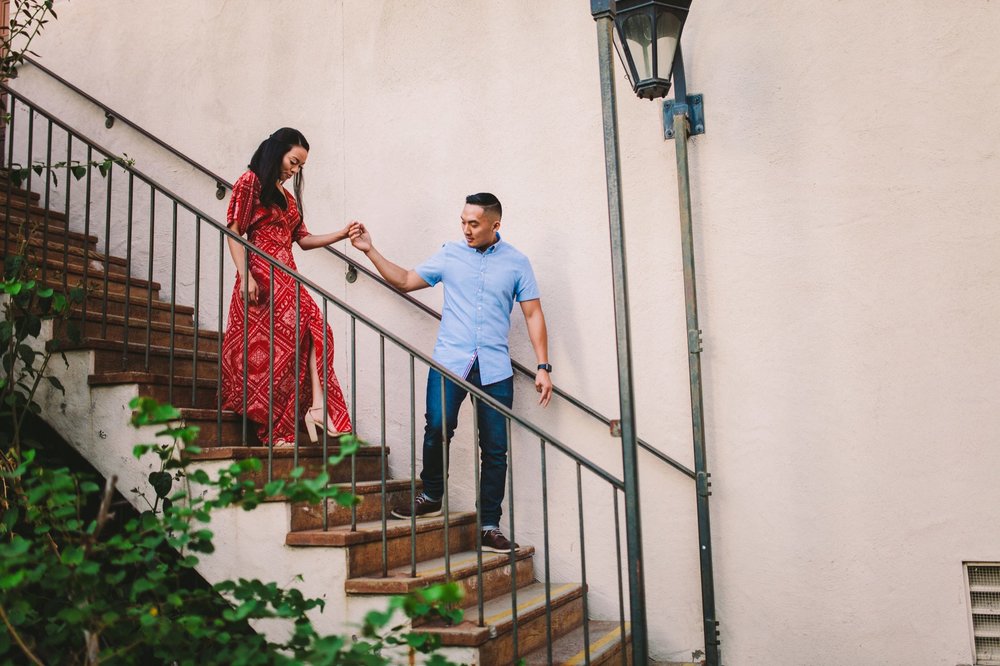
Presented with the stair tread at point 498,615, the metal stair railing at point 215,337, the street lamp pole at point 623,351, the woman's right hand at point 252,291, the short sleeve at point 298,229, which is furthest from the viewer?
the short sleeve at point 298,229

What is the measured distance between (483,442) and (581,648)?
0.94 m

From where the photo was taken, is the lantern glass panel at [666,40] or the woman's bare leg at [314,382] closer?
the lantern glass panel at [666,40]

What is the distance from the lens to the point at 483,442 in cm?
370

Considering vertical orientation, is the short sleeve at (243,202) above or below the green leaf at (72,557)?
above

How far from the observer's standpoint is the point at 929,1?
12.0 ft

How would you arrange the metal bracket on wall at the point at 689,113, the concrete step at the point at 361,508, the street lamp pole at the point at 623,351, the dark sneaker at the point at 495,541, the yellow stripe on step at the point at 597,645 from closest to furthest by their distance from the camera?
the street lamp pole at the point at 623,351 → the yellow stripe on step at the point at 597,645 → the concrete step at the point at 361,508 → the dark sneaker at the point at 495,541 → the metal bracket on wall at the point at 689,113

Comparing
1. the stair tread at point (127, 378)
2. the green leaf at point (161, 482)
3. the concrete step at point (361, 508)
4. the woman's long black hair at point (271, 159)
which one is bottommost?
the concrete step at point (361, 508)

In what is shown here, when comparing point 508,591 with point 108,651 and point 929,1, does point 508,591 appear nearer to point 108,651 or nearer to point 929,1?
point 108,651

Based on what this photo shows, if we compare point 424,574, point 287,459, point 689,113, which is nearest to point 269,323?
point 287,459

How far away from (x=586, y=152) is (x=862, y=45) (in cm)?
130

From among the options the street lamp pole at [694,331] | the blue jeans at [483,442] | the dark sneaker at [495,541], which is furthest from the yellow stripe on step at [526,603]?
the street lamp pole at [694,331]

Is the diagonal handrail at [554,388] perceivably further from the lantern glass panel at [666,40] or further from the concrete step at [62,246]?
the lantern glass panel at [666,40]

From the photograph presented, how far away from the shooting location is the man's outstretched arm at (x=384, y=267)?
12.5 ft

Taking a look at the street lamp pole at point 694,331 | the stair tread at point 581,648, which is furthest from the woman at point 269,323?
the street lamp pole at point 694,331
